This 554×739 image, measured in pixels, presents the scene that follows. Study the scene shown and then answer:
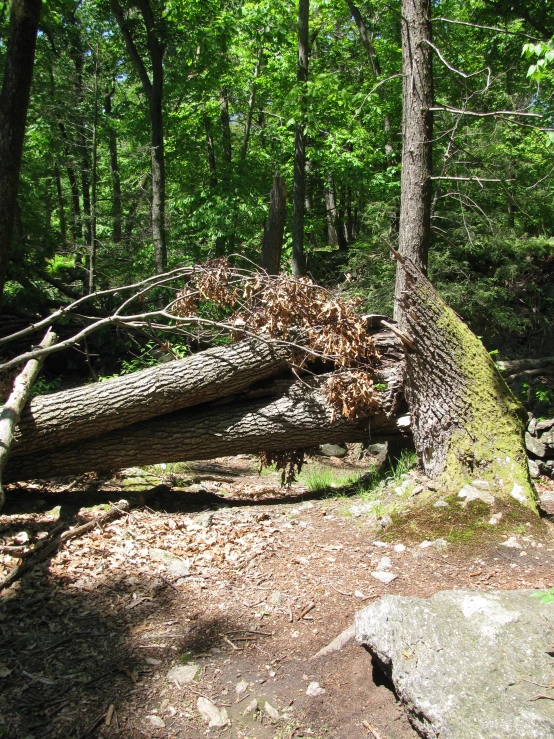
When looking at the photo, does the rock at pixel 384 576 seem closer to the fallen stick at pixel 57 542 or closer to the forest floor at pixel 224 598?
the forest floor at pixel 224 598

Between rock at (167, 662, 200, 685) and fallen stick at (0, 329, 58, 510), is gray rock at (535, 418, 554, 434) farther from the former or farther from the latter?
fallen stick at (0, 329, 58, 510)

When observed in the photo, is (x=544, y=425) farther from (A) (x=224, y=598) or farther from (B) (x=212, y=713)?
(B) (x=212, y=713)

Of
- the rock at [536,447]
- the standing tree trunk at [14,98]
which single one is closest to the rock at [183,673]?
the standing tree trunk at [14,98]

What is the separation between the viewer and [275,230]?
10.8 m

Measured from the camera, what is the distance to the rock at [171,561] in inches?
168

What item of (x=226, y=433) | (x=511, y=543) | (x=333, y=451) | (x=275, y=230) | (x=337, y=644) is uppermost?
(x=275, y=230)

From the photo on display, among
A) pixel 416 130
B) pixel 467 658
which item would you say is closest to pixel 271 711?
pixel 467 658

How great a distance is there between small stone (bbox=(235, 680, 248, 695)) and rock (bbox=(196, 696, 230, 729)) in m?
0.15

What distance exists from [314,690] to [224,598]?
3.78ft

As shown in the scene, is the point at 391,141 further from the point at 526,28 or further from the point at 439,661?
the point at 439,661

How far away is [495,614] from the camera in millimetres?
2691

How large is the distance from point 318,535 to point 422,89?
496 centimetres

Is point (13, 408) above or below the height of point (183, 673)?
above

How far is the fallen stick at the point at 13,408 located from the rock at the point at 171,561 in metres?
1.26
